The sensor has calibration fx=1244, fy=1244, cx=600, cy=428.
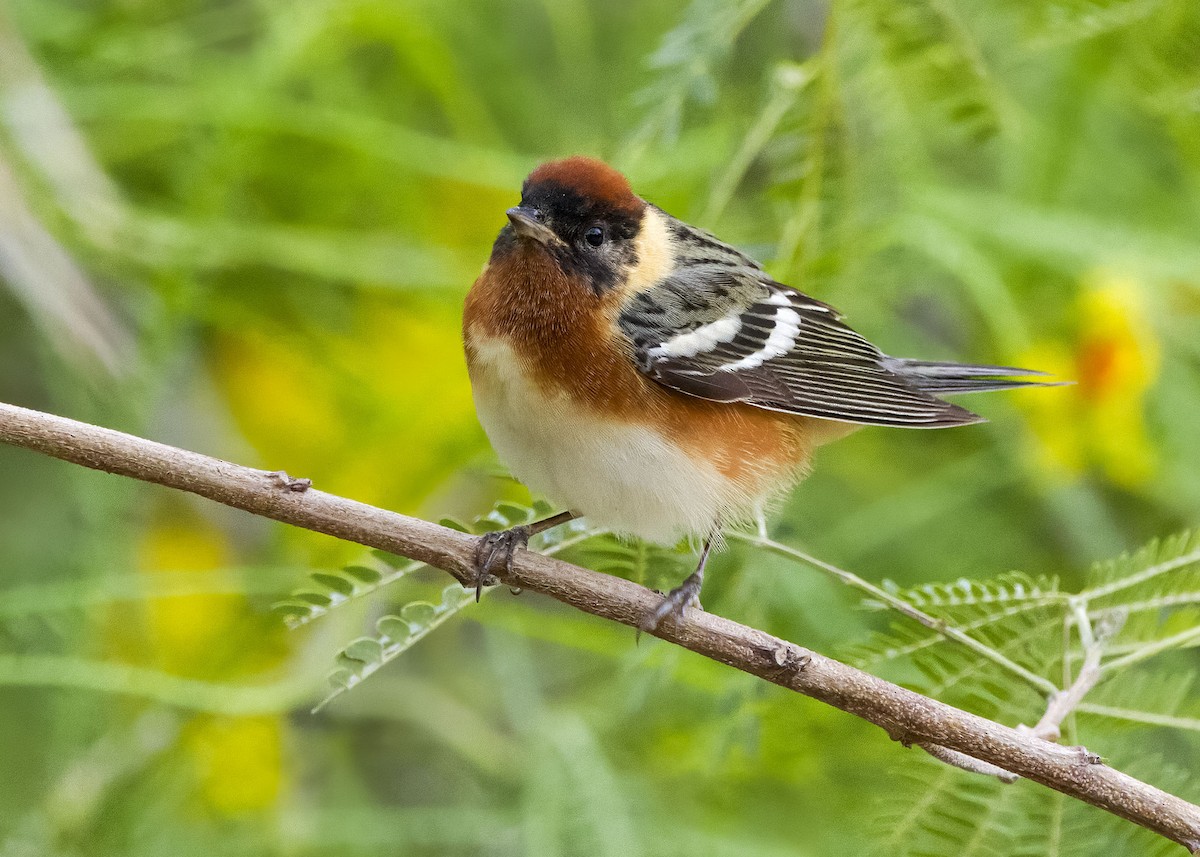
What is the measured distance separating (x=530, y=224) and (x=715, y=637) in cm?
84

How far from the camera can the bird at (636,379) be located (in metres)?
2.15

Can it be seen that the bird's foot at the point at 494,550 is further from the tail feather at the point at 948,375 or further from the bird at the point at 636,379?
the tail feather at the point at 948,375

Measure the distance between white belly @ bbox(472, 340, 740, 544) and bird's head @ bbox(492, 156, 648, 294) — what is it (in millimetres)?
206

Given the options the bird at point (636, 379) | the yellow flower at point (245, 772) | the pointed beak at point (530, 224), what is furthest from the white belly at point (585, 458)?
the yellow flower at point (245, 772)

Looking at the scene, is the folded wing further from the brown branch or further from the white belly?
the brown branch

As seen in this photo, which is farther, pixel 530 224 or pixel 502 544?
pixel 530 224

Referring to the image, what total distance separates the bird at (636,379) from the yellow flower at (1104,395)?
0.68 m

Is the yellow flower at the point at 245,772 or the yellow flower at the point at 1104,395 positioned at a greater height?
the yellow flower at the point at 1104,395

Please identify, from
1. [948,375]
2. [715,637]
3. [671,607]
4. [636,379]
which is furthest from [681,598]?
[948,375]

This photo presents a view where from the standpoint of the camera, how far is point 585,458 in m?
2.14

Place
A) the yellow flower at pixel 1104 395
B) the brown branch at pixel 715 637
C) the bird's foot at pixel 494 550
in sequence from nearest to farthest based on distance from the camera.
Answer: the brown branch at pixel 715 637, the bird's foot at pixel 494 550, the yellow flower at pixel 1104 395

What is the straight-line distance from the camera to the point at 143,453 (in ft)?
5.48

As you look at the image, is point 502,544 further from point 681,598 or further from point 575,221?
point 575,221

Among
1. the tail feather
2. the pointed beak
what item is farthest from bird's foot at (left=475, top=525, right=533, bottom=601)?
the tail feather
